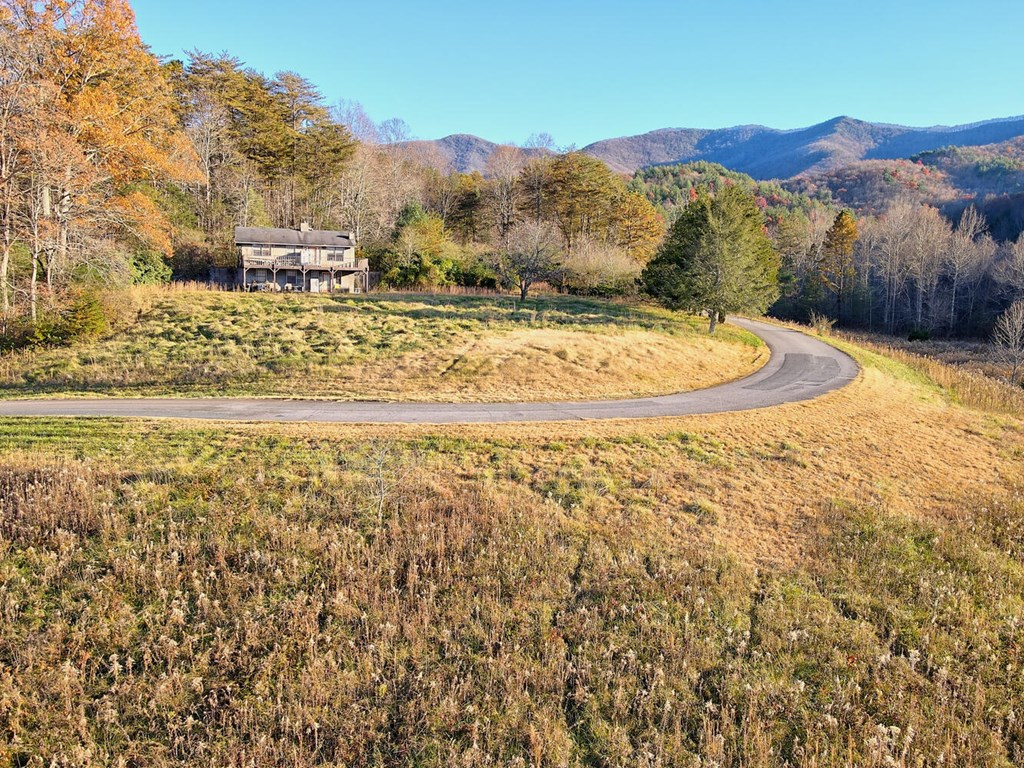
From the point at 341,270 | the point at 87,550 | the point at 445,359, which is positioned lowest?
the point at 87,550

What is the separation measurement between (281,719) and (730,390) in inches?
699

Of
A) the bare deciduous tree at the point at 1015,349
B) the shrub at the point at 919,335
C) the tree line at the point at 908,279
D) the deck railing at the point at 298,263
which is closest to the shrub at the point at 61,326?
the deck railing at the point at 298,263

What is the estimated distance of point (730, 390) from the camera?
1978 centimetres

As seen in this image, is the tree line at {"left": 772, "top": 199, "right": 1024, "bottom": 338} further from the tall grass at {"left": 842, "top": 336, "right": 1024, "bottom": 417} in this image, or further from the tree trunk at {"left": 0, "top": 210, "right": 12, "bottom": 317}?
the tree trunk at {"left": 0, "top": 210, "right": 12, "bottom": 317}

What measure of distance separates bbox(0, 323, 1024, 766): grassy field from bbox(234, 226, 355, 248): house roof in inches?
1134

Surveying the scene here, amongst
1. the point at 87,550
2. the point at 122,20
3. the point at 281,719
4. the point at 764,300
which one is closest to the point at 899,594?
the point at 281,719

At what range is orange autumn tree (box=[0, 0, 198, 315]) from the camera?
22516mm

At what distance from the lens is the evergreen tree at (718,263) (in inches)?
1134

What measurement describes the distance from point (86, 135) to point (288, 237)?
14.5 m

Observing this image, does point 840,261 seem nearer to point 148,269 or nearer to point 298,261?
point 298,261

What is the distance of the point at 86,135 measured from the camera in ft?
81.9

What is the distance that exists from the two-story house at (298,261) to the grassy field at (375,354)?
671 centimetres

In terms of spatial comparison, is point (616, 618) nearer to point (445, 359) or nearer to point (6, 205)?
point (445, 359)

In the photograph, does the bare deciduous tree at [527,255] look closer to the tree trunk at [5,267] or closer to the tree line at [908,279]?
the tree trunk at [5,267]
